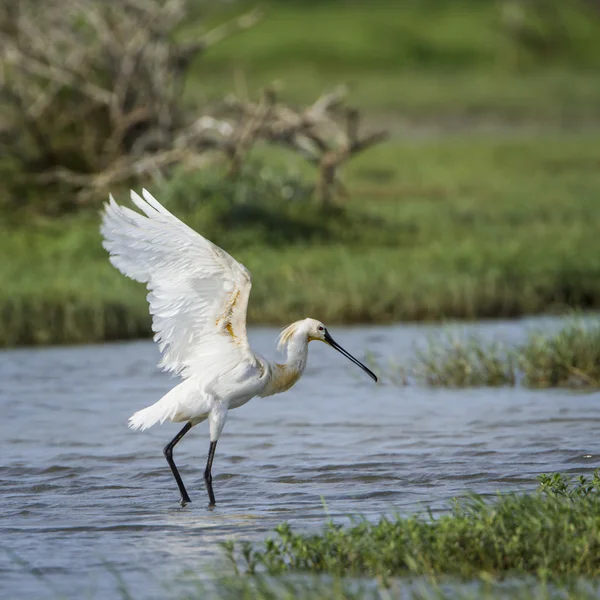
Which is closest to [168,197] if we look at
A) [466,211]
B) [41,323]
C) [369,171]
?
[41,323]

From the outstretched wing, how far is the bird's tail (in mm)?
219

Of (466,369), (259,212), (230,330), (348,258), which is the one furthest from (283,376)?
(259,212)

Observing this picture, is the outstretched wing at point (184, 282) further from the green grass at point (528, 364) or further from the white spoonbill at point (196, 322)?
the green grass at point (528, 364)

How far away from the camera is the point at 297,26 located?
55.7m

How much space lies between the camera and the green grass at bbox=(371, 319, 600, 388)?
11.0 metres

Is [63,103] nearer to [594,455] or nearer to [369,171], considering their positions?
[369,171]

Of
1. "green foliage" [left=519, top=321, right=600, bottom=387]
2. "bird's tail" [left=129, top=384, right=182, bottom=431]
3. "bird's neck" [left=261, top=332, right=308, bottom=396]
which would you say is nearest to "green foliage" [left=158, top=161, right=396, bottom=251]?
"green foliage" [left=519, top=321, right=600, bottom=387]

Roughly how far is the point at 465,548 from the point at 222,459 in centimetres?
351

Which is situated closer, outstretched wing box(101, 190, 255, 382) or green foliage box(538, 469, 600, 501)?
green foliage box(538, 469, 600, 501)

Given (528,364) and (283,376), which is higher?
(283,376)

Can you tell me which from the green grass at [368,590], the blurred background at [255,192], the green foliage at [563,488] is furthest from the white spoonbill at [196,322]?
the blurred background at [255,192]

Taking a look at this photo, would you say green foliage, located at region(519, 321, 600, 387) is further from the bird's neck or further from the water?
the bird's neck

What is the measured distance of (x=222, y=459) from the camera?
961 centimetres

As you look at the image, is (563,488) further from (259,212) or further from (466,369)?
(259,212)
